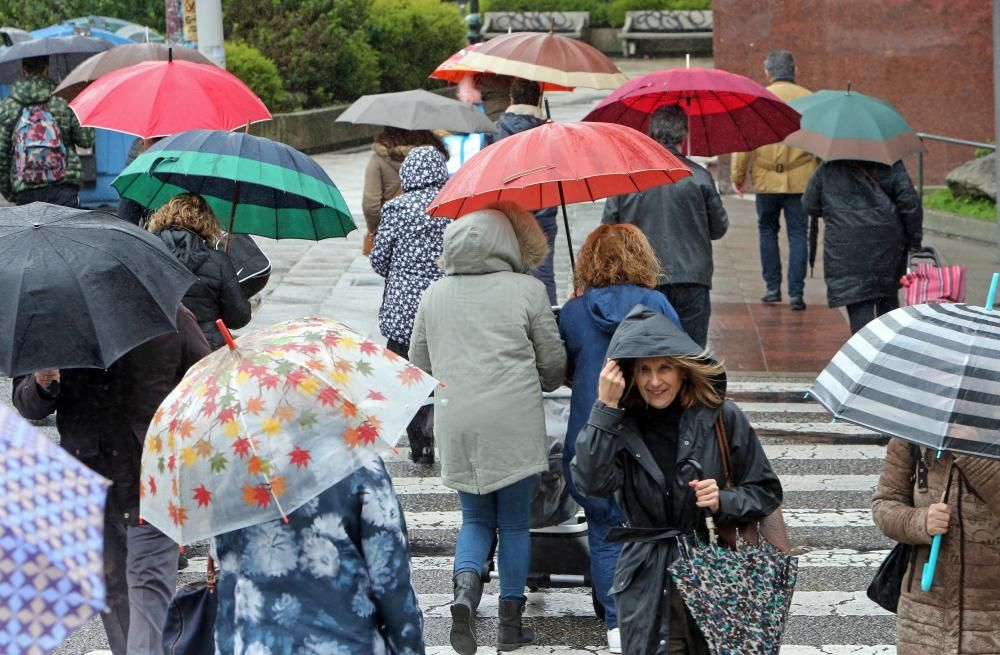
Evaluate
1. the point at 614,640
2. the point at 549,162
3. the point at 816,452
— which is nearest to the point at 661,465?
the point at 614,640

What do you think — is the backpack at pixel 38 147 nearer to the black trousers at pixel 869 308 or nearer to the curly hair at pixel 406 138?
the curly hair at pixel 406 138

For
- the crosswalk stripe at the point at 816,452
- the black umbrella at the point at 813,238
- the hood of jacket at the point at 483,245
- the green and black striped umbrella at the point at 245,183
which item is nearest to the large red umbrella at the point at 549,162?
the hood of jacket at the point at 483,245

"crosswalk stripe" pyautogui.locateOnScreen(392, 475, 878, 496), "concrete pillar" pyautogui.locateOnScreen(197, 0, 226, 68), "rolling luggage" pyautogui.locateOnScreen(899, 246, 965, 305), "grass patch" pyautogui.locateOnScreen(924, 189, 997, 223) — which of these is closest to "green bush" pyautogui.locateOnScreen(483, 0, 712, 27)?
"grass patch" pyautogui.locateOnScreen(924, 189, 997, 223)

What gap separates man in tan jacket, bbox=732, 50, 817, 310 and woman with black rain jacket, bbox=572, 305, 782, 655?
27.4 feet

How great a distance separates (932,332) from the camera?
4184mm

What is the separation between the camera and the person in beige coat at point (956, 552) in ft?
14.2

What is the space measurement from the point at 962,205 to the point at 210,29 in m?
8.51

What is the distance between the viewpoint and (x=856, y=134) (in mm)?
9883

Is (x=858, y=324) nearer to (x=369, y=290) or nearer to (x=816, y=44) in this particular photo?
(x=369, y=290)

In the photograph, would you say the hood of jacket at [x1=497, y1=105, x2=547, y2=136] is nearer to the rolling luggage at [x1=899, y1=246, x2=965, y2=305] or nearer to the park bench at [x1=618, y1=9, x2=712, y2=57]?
the rolling luggage at [x1=899, y1=246, x2=965, y2=305]

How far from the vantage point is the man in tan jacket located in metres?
12.8

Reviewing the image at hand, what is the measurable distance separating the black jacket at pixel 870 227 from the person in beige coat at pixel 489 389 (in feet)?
15.0

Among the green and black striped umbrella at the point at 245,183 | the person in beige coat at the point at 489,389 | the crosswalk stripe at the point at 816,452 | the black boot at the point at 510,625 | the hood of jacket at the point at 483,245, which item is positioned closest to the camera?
the person in beige coat at the point at 489,389

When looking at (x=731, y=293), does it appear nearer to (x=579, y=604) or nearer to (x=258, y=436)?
(x=579, y=604)
